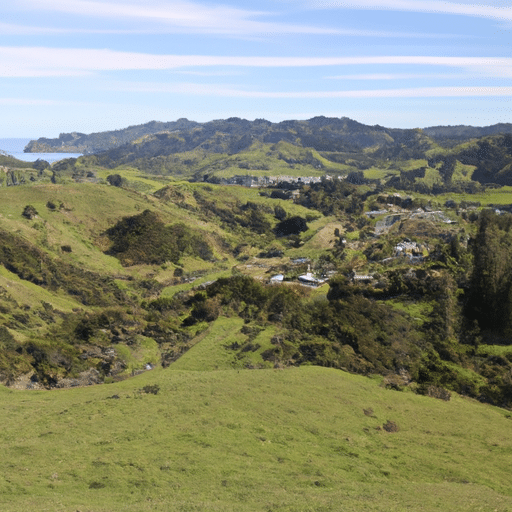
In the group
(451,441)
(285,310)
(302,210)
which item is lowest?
(451,441)

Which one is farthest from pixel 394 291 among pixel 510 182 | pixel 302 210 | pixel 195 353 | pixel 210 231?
pixel 510 182

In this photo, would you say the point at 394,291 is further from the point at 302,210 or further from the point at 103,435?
the point at 302,210

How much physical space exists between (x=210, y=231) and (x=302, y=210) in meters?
38.0

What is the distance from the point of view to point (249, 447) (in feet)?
76.2

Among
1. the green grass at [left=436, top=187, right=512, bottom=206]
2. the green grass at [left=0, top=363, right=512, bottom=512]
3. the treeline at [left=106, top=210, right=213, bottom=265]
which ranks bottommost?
the green grass at [left=0, top=363, right=512, bottom=512]

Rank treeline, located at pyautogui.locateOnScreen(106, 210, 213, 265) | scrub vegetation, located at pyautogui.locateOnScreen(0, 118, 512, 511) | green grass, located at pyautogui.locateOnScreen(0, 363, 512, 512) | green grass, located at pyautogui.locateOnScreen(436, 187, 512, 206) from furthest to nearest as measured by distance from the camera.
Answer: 1. green grass, located at pyautogui.locateOnScreen(436, 187, 512, 206)
2. treeline, located at pyautogui.locateOnScreen(106, 210, 213, 265)
3. scrub vegetation, located at pyautogui.locateOnScreen(0, 118, 512, 511)
4. green grass, located at pyautogui.locateOnScreen(0, 363, 512, 512)

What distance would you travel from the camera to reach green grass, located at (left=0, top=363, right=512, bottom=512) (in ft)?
60.1

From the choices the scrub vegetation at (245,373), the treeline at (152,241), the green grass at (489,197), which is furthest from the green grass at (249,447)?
the green grass at (489,197)

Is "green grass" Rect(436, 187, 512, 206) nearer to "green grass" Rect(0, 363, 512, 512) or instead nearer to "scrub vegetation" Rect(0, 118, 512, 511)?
"scrub vegetation" Rect(0, 118, 512, 511)

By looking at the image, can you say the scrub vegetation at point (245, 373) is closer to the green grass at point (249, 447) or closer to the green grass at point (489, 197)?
the green grass at point (249, 447)

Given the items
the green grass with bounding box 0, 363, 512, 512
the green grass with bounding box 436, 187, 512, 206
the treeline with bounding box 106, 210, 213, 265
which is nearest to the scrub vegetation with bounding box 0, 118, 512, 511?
the green grass with bounding box 0, 363, 512, 512

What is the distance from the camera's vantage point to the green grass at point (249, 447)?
60.1 ft

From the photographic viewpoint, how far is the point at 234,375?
32.3 meters

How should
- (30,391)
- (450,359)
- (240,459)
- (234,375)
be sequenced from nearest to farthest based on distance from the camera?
1. (240,459)
2. (30,391)
3. (234,375)
4. (450,359)
